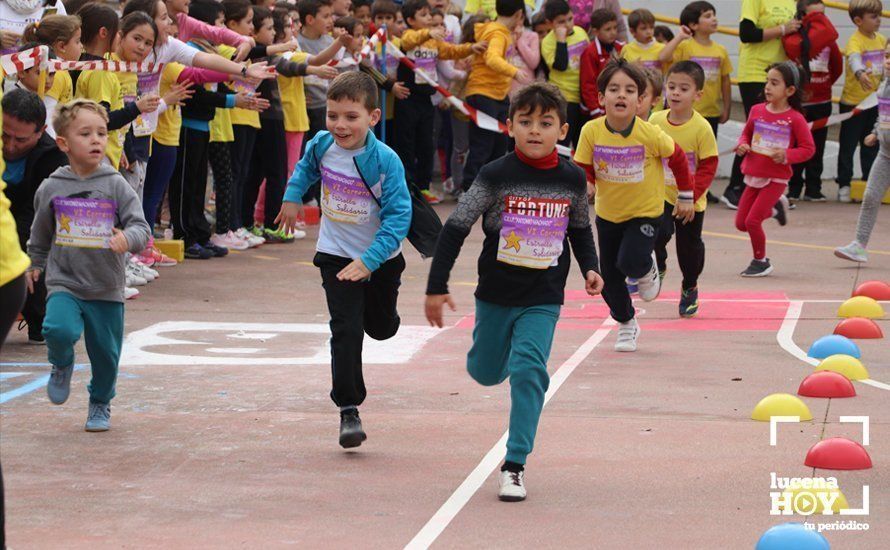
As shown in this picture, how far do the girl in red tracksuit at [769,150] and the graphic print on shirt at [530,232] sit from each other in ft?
20.5

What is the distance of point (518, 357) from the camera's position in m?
5.99

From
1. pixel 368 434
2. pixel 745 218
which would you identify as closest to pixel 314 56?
pixel 745 218

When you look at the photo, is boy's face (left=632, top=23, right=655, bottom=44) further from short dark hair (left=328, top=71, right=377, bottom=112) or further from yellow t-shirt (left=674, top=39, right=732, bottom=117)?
short dark hair (left=328, top=71, right=377, bottom=112)

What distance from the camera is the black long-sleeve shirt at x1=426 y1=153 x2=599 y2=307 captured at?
6156 mm

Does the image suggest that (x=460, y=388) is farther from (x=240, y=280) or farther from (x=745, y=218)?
(x=745, y=218)

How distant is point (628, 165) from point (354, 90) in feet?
9.41

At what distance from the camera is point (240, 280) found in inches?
466

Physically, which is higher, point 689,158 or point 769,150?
point 689,158

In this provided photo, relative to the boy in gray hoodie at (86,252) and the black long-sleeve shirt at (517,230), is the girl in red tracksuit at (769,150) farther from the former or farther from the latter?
the boy in gray hoodie at (86,252)

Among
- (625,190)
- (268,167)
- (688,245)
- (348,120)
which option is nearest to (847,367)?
(625,190)

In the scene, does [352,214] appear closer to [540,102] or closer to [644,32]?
[540,102]

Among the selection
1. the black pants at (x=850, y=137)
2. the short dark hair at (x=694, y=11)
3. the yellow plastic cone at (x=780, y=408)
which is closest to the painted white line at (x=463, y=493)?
the yellow plastic cone at (x=780, y=408)

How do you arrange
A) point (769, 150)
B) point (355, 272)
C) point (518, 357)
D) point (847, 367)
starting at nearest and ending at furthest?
point (518, 357) → point (355, 272) → point (847, 367) → point (769, 150)

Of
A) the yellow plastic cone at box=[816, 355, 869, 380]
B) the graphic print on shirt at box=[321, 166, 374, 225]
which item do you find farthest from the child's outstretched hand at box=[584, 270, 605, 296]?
the yellow plastic cone at box=[816, 355, 869, 380]
